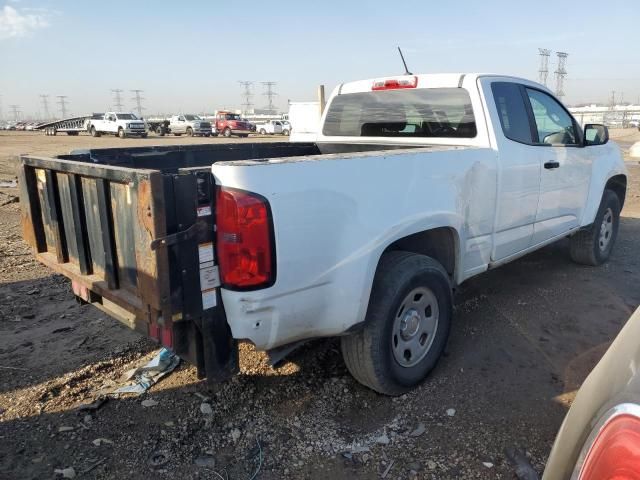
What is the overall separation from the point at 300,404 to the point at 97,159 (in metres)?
2.24

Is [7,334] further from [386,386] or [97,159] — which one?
[386,386]

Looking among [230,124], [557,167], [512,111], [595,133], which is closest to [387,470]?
[512,111]

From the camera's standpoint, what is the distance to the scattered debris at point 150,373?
11.1 feet

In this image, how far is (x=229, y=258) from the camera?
2.38 m

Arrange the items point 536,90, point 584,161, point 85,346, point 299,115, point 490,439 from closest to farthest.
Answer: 1. point 490,439
2. point 85,346
3. point 536,90
4. point 584,161
5. point 299,115

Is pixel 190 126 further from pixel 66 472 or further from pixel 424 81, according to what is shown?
pixel 66 472

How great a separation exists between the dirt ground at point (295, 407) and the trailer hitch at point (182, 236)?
127cm

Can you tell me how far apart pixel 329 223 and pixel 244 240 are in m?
0.49

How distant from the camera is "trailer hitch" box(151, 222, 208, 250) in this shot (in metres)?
2.28

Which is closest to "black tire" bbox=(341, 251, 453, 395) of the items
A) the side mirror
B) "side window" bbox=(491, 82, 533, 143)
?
"side window" bbox=(491, 82, 533, 143)

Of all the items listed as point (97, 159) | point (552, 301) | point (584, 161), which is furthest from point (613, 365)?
point (584, 161)

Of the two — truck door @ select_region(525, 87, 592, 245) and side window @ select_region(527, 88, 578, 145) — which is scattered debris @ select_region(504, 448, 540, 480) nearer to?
truck door @ select_region(525, 87, 592, 245)

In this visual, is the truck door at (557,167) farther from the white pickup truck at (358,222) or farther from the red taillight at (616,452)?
the red taillight at (616,452)

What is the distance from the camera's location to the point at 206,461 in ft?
9.09
